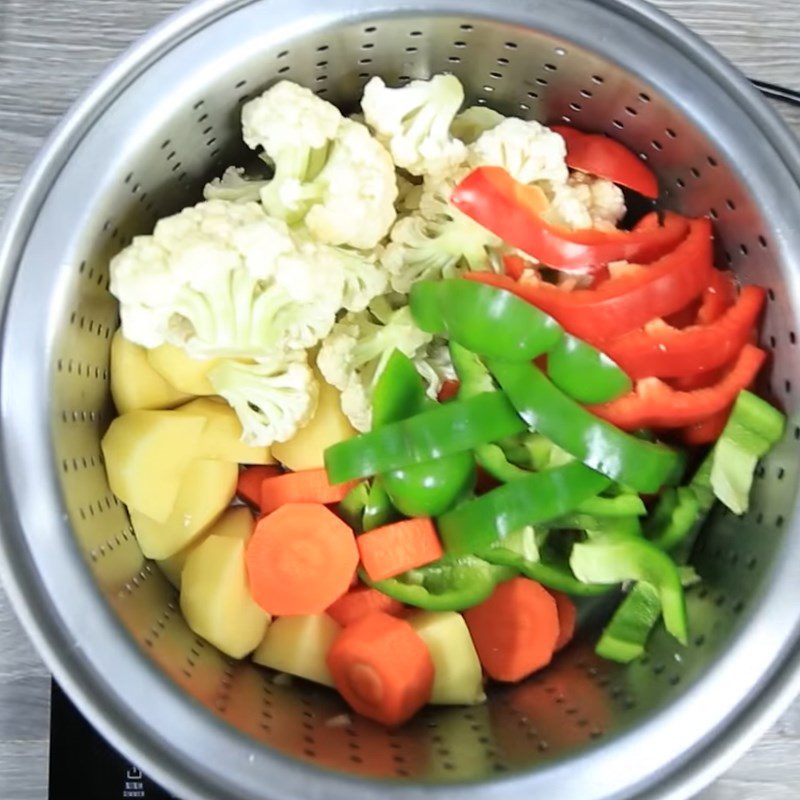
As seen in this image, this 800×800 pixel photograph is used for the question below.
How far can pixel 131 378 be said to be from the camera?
993 mm

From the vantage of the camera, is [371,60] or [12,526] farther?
[371,60]

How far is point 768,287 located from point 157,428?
0.59 metres

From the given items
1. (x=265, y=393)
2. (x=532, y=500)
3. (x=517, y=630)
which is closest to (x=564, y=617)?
(x=517, y=630)

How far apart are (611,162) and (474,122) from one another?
5.7 inches

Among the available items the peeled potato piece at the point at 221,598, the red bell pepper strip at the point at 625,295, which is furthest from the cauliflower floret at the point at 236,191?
the peeled potato piece at the point at 221,598

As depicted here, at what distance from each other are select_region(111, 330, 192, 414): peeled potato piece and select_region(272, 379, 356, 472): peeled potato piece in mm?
137

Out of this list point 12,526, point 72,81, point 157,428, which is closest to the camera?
point 12,526

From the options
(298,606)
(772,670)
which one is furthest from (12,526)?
(772,670)

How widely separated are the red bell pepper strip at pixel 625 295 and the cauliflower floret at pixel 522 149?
114mm

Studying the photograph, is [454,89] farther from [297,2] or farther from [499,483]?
[499,483]

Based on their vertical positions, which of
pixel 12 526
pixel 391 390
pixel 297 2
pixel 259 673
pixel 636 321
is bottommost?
pixel 259 673

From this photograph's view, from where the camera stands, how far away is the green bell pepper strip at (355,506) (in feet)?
3.46

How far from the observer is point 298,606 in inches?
39.6

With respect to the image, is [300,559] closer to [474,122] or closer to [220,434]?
[220,434]
